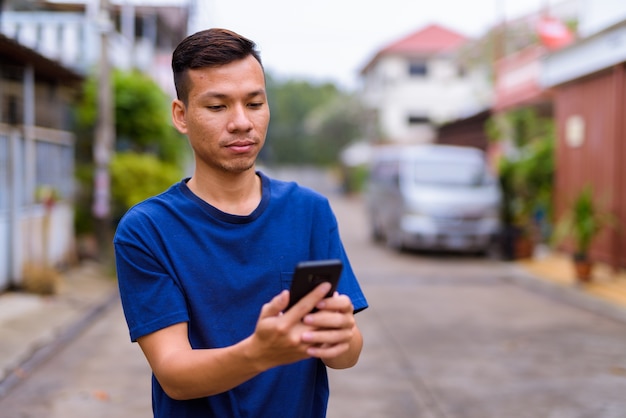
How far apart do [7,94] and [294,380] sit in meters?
9.63

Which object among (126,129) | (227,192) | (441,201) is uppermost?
(126,129)

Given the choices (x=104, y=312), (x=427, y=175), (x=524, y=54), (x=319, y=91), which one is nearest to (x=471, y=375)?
(x=104, y=312)

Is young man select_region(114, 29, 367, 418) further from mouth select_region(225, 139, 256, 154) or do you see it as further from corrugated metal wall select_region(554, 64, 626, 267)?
corrugated metal wall select_region(554, 64, 626, 267)

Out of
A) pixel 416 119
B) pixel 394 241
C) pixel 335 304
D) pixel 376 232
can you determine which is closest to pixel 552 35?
pixel 394 241

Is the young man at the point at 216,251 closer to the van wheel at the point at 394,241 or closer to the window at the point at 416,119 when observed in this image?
the van wheel at the point at 394,241

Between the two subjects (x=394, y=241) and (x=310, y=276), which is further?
(x=394, y=241)

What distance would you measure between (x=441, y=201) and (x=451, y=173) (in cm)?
102

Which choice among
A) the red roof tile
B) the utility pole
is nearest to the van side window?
the utility pole

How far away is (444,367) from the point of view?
676 centimetres

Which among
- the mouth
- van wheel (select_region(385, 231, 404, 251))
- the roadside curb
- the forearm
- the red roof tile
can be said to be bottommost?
the roadside curb

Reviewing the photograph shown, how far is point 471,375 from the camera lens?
256 inches

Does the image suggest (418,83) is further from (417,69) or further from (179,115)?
(179,115)

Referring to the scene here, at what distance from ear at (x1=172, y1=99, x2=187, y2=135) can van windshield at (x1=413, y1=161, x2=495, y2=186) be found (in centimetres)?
1362

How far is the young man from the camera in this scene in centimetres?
172
